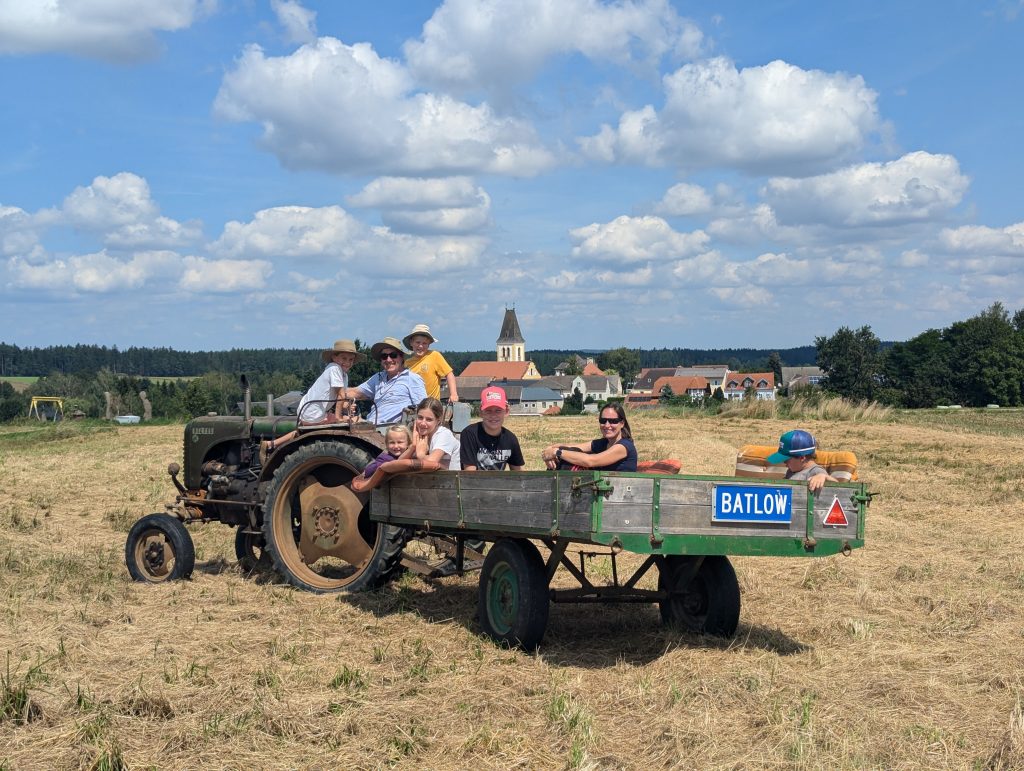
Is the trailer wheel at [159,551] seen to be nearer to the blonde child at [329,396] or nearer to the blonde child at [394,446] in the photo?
the blonde child at [329,396]

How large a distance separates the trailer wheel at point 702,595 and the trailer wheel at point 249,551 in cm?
378

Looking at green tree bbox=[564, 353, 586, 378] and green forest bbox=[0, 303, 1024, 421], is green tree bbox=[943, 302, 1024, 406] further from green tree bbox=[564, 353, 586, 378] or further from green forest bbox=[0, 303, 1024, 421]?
green tree bbox=[564, 353, 586, 378]

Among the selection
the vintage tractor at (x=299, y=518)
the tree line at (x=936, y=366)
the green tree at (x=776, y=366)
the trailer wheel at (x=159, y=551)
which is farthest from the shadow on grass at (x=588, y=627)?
the green tree at (x=776, y=366)

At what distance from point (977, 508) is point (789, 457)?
7.21 m

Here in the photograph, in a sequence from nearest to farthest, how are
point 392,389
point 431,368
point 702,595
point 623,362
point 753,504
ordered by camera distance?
point 753,504, point 702,595, point 392,389, point 431,368, point 623,362

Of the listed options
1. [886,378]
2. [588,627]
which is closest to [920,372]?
[886,378]

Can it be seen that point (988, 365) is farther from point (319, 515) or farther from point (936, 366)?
point (319, 515)

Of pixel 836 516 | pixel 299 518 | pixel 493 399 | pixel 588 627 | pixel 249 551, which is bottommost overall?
pixel 588 627

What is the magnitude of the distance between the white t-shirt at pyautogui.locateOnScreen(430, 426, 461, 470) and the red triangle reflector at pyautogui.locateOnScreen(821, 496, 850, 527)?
104 inches

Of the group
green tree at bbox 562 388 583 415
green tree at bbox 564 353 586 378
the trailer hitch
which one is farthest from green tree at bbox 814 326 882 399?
green tree at bbox 564 353 586 378

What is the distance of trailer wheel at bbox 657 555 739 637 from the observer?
652cm

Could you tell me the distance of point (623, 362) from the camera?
18962 centimetres

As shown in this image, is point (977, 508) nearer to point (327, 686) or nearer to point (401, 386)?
point (401, 386)

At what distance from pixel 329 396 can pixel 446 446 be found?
1719mm
